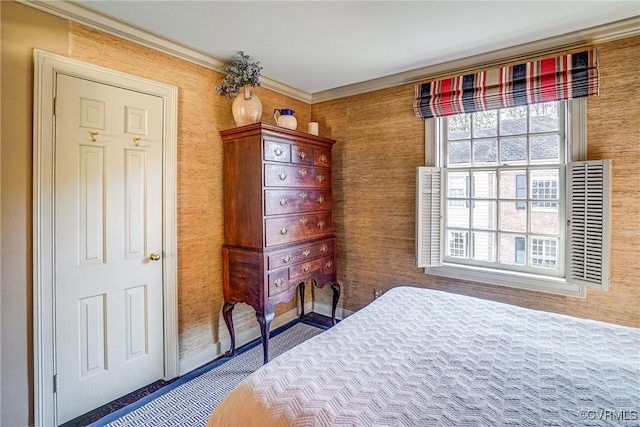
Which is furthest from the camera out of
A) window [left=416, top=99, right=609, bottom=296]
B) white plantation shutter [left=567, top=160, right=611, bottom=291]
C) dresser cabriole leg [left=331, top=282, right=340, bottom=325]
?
dresser cabriole leg [left=331, top=282, right=340, bottom=325]

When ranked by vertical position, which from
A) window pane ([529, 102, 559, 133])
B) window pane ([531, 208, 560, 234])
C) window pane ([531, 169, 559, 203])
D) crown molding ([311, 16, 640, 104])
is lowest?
window pane ([531, 208, 560, 234])

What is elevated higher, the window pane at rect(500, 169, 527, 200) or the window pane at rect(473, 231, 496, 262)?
the window pane at rect(500, 169, 527, 200)

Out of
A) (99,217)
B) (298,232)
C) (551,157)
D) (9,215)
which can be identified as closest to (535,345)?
(551,157)

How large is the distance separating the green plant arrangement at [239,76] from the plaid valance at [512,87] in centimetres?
145

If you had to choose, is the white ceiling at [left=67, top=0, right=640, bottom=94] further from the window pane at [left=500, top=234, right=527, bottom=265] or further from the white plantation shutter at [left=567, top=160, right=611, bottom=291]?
the window pane at [left=500, top=234, right=527, bottom=265]

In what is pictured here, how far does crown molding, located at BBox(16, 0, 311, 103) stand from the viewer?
1.73 m

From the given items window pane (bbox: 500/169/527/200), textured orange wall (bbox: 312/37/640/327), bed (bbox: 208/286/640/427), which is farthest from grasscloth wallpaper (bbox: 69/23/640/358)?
bed (bbox: 208/286/640/427)

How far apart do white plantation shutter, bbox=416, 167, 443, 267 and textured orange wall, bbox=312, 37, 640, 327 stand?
0.14 m

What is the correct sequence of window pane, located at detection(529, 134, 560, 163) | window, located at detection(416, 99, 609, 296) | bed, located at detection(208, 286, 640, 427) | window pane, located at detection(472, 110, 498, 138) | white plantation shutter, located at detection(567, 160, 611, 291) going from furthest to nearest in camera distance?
1. window pane, located at detection(472, 110, 498, 138)
2. window pane, located at detection(529, 134, 560, 163)
3. window, located at detection(416, 99, 609, 296)
4. white plantation shutter, located at detection(567, 160, 611, 291)
5. bed, located at detection(208, 286, 640, 427)

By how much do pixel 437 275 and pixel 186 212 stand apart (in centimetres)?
223

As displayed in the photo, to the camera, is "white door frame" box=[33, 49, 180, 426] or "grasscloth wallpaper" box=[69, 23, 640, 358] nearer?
"white door frame" box=[33, 49, 180, 426]

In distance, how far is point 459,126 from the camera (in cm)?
272

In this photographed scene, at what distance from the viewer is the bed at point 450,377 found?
975 millimetres

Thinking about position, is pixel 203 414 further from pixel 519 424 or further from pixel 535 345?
pixel 535 345
